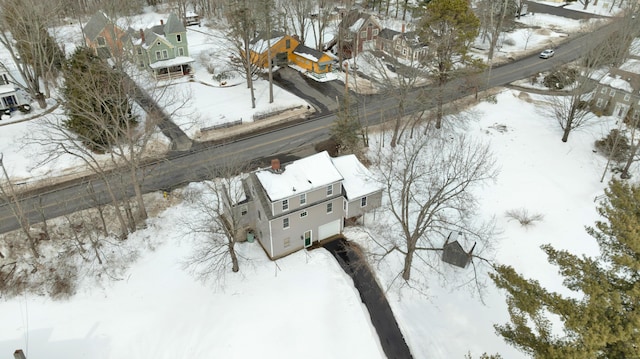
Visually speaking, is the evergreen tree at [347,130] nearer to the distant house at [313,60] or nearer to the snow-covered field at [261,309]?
the snow-covered field at [261,309]

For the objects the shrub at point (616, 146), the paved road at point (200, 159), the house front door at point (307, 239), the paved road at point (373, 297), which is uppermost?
the shrub at point (616, 146)

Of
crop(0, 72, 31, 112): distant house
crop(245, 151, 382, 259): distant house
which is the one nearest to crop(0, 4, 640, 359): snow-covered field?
crop(245, 151, 382, 259): distant house

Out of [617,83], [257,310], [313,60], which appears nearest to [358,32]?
[313,60]

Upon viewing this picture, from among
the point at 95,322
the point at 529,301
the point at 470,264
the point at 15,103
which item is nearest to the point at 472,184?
the point at 470,264

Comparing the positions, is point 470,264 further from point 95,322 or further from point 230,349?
point 95,322

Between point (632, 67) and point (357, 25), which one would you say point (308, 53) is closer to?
point (357, 25)

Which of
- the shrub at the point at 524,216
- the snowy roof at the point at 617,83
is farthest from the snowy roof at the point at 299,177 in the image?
the snowy roof at the point at 617,83
